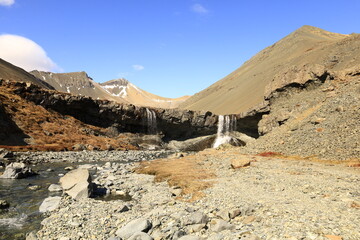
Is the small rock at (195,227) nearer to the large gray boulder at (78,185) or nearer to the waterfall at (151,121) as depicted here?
the large gray boulder at (78,185)

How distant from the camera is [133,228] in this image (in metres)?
8.99

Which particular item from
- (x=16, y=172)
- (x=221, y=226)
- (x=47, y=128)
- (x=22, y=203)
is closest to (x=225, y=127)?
(x=47, y=128)

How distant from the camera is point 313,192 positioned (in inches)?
447

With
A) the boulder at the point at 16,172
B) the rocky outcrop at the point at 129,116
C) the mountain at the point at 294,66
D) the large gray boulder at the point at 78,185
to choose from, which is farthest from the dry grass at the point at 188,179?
the rocky outcrop at the point at 129,116

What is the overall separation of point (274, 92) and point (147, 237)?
140ft

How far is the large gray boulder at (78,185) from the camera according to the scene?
14430 mm

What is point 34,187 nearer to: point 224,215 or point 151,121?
point 224,215

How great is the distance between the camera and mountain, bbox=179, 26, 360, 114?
43.7 metres

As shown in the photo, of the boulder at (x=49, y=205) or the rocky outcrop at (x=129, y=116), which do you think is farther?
Result: the rocky outcrop at (x=129, y=116)

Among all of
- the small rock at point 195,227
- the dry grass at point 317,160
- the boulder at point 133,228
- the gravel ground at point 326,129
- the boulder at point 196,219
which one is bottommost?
the boulder at point 133,228

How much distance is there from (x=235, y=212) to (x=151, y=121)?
54725mm

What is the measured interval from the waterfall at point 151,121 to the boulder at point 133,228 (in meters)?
53.9

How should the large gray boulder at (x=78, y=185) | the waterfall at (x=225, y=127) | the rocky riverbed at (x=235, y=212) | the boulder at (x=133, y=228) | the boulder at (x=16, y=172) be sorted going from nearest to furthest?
the rocky riverbed at (x=235, y=212), the boulder at (x=133, y=228), the large gray boulder at (x=78, y=185), the boulder at (x=16, y=172), the waterfall at (x=225, y=127)

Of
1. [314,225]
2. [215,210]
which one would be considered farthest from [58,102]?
[314,225]
